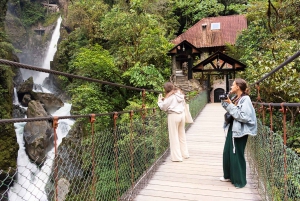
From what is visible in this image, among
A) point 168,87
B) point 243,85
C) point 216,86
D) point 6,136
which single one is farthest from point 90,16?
point 243,85

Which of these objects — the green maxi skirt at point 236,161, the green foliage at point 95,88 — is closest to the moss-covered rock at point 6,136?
the green foliage at point 95,88

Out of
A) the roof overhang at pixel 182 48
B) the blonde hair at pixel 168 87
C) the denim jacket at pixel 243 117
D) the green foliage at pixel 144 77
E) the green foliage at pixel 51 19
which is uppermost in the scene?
the green foliage at pixel 51 19

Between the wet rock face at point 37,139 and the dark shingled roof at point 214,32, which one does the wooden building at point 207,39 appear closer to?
the dark shingled roof at point 214,32

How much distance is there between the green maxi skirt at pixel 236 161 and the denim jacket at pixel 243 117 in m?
0.11

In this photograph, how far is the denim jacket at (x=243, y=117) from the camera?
2.55 m

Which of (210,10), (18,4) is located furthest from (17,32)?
(210,10)

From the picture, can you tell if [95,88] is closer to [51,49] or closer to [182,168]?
[182,168]

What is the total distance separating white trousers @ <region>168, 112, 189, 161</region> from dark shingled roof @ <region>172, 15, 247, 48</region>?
1467cm

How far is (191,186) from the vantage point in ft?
9.62

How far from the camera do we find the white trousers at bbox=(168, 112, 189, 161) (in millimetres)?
3668

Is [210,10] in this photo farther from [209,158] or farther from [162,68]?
[209,158]

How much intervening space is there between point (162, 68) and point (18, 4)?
1628 centimetres

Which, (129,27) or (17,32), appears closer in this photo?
(129,27)

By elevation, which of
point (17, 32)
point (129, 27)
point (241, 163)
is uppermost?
point (17, 32)
